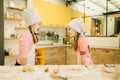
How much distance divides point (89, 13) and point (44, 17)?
195 centimetres

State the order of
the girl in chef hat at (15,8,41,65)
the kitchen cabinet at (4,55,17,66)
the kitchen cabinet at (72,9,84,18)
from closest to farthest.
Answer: the girl in chef hat at (15,8,41,65) < the kitchen cabinet at (4,55,17,66) < the kitchen cabinet at (72,9,84,18)

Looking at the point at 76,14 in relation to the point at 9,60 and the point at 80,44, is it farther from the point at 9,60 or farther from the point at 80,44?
the point at 80,44

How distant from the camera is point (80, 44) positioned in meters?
2.14

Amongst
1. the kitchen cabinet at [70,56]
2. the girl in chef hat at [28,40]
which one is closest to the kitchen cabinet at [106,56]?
the kitchen cabinet at [70,56]

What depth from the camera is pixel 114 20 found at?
5504 mm

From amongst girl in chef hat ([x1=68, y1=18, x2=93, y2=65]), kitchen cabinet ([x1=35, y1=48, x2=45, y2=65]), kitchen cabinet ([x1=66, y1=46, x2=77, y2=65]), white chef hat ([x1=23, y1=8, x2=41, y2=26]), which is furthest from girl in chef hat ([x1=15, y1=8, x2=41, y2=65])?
kitchen cabinet ([x1=66, y1=46, x2=77, y2=65])

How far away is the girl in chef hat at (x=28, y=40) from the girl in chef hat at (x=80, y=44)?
58 centimetres

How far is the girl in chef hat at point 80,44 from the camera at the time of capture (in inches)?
82.0

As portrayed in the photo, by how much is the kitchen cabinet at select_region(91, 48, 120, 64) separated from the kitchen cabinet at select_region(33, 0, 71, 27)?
166cm

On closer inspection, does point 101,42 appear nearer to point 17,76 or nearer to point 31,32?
point 31,32

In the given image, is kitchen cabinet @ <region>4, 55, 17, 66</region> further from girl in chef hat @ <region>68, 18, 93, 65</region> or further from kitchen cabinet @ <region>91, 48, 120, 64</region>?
kitchen cabinet @ <region>91, 48, 120, 64</region>

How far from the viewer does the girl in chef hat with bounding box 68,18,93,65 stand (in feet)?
6.84

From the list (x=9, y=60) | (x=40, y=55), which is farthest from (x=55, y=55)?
(x=9, y=60)

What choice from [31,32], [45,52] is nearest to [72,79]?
[31,32]
